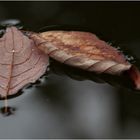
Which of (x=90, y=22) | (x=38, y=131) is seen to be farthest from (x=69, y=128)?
(x=90, y=22)

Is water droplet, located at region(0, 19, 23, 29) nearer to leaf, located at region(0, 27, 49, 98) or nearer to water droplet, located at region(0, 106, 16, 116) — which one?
leaf, located at region(0, 27, 49, 98)

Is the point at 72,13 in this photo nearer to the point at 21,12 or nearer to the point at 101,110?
the point at 21,12

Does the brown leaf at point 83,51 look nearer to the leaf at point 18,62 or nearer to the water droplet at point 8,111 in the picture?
the leaf at point 18,62

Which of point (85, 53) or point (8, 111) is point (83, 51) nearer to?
point (85, 53)

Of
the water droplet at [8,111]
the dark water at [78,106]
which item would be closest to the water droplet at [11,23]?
the dark water at [78,106]

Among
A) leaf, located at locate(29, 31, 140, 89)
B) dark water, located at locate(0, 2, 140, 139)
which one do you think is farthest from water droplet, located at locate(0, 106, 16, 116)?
leaf, located at locate(29, 31, 140, 89)

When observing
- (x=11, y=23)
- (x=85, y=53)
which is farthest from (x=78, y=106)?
(x=11, y=23)
